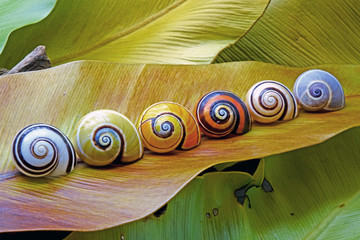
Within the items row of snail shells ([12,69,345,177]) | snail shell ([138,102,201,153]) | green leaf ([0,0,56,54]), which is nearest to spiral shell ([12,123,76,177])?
row of snail shells ([12,69,345,177])

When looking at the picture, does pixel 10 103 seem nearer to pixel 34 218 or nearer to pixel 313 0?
pixel 34 218

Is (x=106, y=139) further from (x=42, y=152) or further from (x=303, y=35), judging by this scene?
(x=303, y=35)

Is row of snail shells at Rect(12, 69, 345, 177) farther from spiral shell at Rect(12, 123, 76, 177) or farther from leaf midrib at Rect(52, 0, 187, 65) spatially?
leaf midrib at Rect(52, 0, 187, 65)

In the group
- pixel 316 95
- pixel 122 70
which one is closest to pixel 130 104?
pixel 122 70

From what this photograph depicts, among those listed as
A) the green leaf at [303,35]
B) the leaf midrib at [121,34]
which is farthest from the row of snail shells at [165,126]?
the leaf midrib at [121,34]

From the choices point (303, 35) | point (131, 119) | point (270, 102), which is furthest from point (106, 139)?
point (303, 35)

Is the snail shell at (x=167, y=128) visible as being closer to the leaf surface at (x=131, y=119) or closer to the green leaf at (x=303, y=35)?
the leaf surface at (x=131, y=119)

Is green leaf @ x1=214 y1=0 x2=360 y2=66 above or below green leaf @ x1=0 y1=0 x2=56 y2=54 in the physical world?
below
